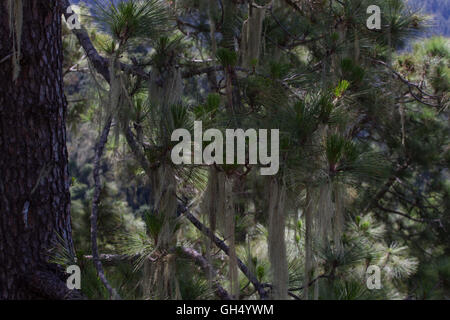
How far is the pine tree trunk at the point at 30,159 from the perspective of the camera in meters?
1.27

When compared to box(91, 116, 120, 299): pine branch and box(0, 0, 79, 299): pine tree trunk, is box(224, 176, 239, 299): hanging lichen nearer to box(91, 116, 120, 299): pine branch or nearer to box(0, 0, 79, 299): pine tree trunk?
box(91, 116, 120, 299): pine branch

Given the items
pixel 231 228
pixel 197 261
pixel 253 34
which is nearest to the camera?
pixel 231 228

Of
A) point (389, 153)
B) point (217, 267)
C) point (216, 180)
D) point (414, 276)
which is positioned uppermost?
point (389, 153)

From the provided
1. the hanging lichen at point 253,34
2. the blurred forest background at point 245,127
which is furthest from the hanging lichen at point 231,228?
the hanging lichen at point 253,34

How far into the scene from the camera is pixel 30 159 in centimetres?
130

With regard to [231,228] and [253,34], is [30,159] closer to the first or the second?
[231,228]

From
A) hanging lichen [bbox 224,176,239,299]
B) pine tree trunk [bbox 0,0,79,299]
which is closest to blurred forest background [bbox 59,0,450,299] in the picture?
hanging lichen [bbox 224,176,239,299]

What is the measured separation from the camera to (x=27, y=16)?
4.30 ft

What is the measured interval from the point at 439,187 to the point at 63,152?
11.2ft

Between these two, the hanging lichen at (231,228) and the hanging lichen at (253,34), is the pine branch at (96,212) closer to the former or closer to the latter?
the hanging lichen at (231,228)

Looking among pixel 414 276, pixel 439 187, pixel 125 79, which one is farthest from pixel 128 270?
pixel 439 187

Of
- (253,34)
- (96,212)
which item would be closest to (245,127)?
(96,212)

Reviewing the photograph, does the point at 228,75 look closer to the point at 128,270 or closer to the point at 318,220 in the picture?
the point at 318,220

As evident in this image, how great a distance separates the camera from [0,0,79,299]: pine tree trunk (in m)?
1.27
